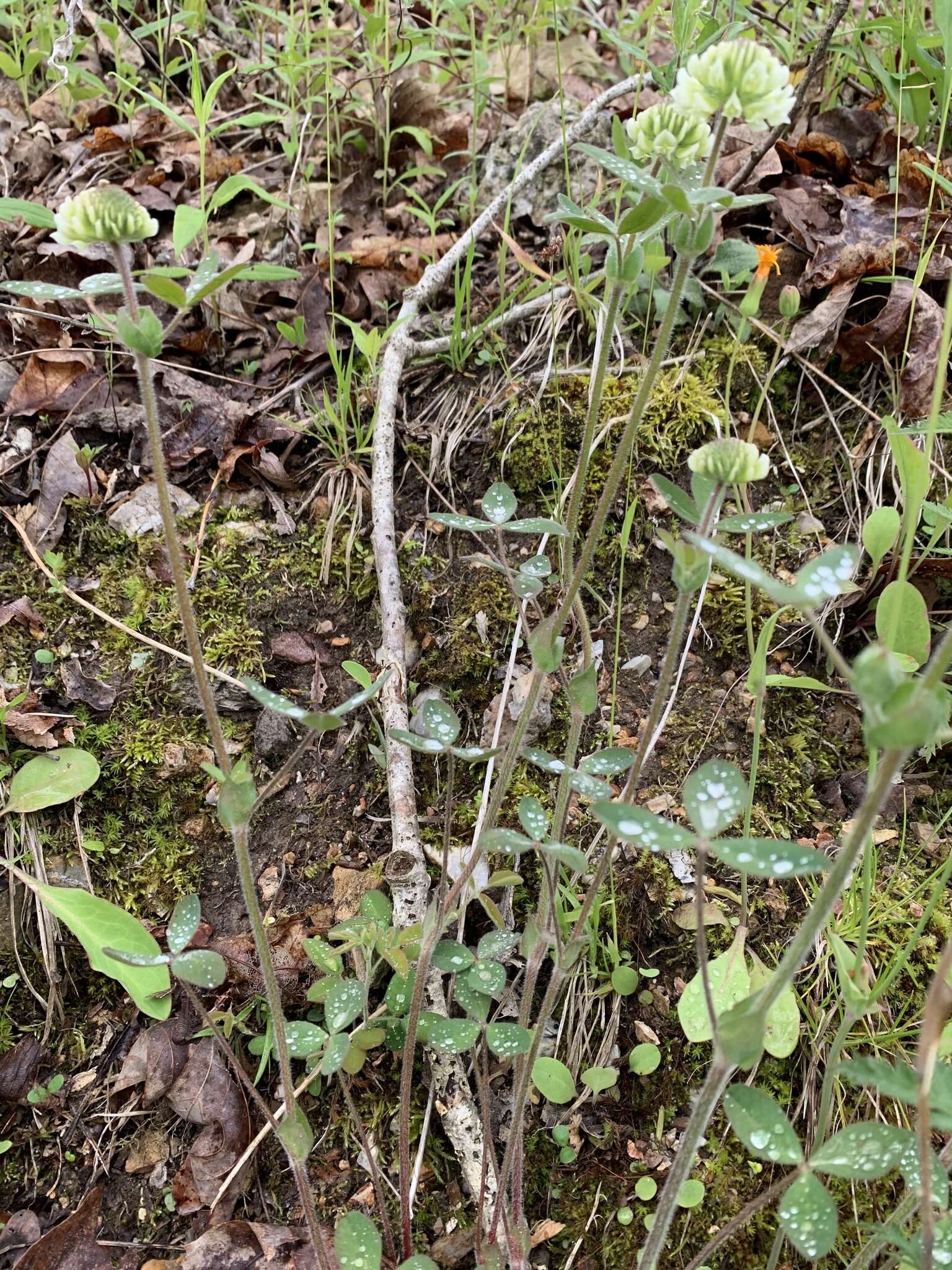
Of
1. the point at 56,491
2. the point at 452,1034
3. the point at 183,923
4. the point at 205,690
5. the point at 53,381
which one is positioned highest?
the point at 205,690

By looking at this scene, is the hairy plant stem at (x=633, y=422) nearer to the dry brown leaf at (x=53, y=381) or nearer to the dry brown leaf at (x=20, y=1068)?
the dry brown leaf at (x=20, y=1068)

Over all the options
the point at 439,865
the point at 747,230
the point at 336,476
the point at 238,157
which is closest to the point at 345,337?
the point at 336,476

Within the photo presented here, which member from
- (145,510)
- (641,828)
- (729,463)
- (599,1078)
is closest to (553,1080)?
(599,1078)

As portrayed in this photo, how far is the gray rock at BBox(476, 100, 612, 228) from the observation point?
9.68 ft

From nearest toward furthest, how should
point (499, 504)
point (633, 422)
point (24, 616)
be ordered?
point (633, 422)
point (499, 504)
point (24, 616)

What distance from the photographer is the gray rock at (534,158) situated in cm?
295

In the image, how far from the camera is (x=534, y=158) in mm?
3000

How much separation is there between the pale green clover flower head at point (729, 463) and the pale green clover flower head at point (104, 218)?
0.87 metres

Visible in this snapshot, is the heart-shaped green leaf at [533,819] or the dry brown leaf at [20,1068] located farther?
the dry brown leaf at [20,1068]

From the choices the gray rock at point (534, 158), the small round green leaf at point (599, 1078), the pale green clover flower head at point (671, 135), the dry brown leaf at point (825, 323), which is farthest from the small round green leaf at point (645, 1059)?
the gray rock at point (534, 158)

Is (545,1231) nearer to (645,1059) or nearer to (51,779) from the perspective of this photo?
(645,1059)

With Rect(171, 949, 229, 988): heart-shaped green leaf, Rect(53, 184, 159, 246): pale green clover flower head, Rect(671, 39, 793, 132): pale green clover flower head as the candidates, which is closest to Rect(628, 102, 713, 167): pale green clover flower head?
Rect(671, 39, 793, 132): pale green clover flower head

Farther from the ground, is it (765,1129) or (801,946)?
(801,946)

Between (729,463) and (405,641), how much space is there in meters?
1.28
